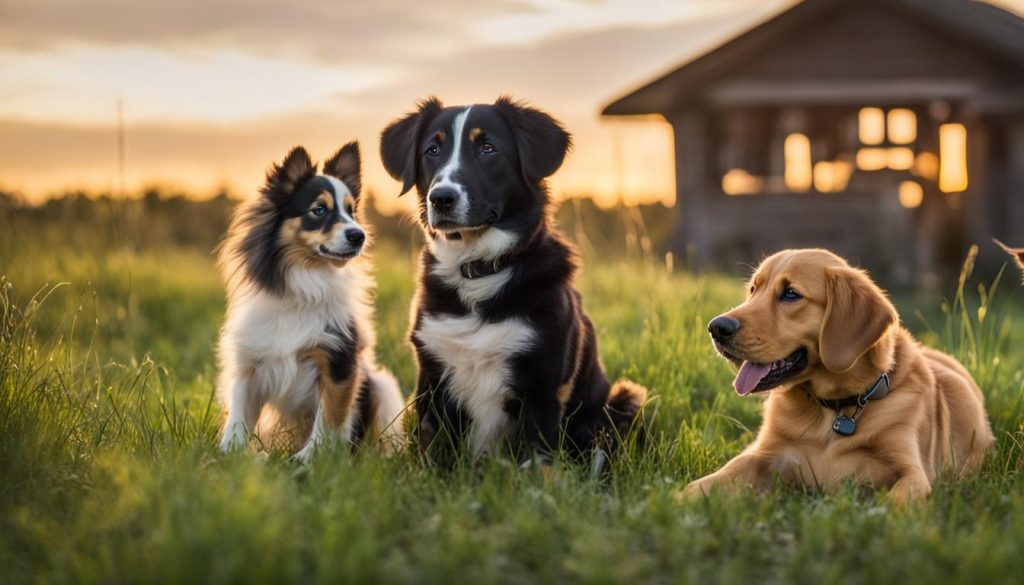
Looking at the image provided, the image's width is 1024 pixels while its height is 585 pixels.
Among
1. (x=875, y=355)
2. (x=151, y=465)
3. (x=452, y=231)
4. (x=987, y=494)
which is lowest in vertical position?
(x=987, y=494)

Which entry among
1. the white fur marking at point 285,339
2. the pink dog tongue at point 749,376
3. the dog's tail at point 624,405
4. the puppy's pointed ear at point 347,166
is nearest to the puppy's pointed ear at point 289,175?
the puppy's pointed ear at point 347,166

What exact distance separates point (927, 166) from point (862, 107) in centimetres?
150

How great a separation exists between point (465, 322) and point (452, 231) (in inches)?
16.6

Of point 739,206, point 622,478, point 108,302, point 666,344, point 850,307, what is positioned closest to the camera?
point 850,307

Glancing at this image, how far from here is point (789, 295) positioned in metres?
4.31

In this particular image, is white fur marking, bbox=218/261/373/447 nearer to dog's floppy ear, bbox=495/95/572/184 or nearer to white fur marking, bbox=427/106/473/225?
white fur marking, bbox=427/106/473/225

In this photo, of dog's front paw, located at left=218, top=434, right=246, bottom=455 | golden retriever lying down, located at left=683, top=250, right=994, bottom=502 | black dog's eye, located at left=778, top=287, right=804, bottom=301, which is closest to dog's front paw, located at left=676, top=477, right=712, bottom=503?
golden retriever lying down, located at left=683, top=250, right=994, bottom=502

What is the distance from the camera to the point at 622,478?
446 cm

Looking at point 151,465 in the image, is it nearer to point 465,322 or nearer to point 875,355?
point 465,322

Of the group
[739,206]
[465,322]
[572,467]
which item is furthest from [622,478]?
[739,206]

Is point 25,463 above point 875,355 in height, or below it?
below

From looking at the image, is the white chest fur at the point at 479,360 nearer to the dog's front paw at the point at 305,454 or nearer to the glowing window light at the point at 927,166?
the dog's front paw at the point at 305,454

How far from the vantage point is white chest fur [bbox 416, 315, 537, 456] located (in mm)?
4484

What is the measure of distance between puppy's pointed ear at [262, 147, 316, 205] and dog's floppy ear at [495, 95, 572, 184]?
115 centimetres
